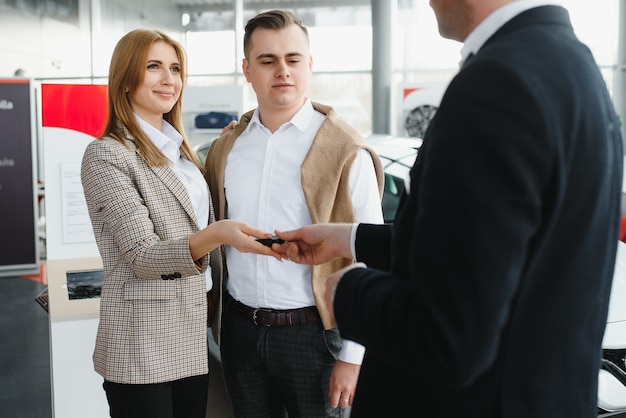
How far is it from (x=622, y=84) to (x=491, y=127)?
11.6 m

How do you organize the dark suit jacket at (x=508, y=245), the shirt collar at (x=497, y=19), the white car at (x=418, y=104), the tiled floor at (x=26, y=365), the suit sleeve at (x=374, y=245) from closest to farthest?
the dark suit jacket at (x=508, y=245)
the shirt collar at (x=497, y=19)
the suit sleeve at (x=374, y=245)
the tiled floor at (x=26, y=365)
the white car at (x=418, y=104)

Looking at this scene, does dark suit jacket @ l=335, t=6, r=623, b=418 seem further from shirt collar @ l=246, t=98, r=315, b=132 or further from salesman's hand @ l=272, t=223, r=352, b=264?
shirt collar @ l=246, t=98, r=315, b=132

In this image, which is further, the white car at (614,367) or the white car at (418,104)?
the white car at (418,104)

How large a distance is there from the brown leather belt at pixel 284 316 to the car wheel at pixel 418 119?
8623mm

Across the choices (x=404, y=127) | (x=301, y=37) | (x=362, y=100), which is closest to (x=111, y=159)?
(x=301, y=37)

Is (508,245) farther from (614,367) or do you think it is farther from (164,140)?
(614,367)

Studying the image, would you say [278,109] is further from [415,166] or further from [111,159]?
[415,166]

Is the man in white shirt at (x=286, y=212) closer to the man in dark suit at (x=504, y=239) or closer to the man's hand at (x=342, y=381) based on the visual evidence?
the man's hand at (x=342, y=381)

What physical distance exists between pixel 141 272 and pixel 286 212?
441 millimetres

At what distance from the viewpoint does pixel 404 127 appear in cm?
1015

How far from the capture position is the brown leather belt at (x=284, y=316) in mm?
1779

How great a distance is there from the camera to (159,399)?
5.59ft

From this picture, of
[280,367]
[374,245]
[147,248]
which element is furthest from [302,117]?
[374,245]

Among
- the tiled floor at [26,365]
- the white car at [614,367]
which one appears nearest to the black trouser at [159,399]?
the tiled floor at [26,365]
